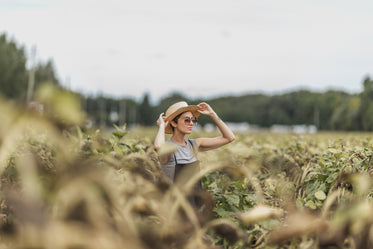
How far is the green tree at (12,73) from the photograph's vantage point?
55594 mm

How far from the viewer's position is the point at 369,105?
61.9m

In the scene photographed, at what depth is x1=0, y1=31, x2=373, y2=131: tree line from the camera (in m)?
57.2

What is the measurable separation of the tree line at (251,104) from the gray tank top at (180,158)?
29619 mm

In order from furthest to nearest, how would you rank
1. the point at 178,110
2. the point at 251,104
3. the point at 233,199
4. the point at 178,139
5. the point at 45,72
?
the point at 251,104 → the point at 45,72 → the point at 178,139 → the point at 178,110 → the point at 233,199

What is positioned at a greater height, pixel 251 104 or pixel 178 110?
pixel 178 110

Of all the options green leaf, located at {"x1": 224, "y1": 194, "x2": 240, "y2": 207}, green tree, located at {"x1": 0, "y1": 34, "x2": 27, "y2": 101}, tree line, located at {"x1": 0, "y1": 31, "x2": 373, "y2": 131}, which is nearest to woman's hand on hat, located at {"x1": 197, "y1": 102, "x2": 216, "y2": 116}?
green leaf, located at {"x1": 224, "y1": 194, "x2": 240, "y2": 207}

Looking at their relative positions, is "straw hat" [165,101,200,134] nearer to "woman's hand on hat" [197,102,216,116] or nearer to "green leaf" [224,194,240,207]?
"woman's hand on hat" [197,102,216,116]

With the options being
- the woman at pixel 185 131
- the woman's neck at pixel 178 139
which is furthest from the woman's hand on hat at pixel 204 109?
the woman's neck at pixel 178 139

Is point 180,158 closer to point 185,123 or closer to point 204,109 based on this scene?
point 185,123

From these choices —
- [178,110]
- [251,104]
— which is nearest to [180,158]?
[178,110]

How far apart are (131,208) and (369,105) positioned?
66697 mm

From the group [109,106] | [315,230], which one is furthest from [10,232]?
[109,106]

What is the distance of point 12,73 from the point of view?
56.9m

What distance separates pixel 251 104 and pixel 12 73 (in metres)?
103
